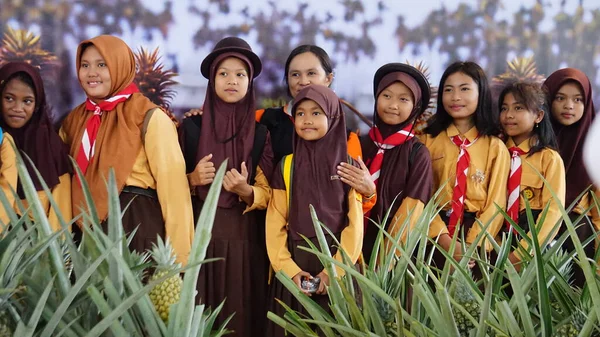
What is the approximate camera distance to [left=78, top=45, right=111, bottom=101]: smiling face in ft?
8.72

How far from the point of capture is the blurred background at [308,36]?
3174 millimetres

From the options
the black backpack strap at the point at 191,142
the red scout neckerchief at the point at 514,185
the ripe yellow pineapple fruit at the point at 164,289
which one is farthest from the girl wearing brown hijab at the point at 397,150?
the ripe yellow pineapple fruit at the point at 164,289

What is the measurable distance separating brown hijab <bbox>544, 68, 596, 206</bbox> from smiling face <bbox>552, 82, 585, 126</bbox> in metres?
0.02

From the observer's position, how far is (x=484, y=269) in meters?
1.18

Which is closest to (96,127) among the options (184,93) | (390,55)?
(184,93)

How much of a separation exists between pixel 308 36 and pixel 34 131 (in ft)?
4.60

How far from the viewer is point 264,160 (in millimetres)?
2793

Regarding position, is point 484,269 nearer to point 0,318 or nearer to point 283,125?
point 0,318

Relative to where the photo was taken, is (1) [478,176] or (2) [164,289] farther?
(1) [478,176]

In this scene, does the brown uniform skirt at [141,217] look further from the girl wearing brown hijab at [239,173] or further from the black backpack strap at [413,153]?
the black backpack strap at [413,153]

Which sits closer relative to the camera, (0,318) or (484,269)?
(0,318)

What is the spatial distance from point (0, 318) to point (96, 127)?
1908 millimetres

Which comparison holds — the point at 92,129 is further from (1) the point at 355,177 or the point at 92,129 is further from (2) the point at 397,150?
(2) the point at 397,150

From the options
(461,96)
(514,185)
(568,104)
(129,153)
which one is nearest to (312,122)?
(129,153)
